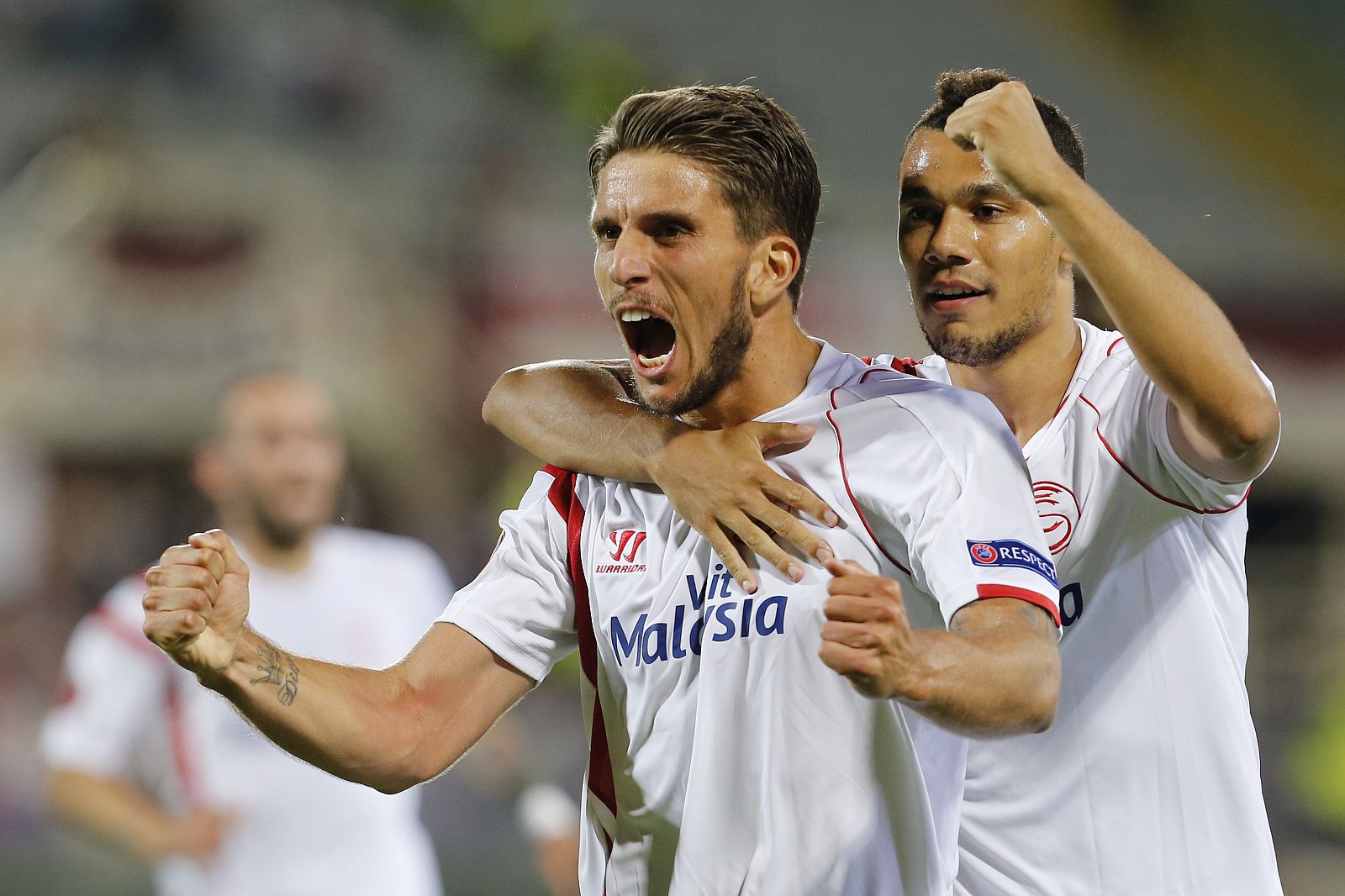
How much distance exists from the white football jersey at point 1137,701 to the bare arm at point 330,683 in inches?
38.0

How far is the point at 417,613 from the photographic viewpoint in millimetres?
5535

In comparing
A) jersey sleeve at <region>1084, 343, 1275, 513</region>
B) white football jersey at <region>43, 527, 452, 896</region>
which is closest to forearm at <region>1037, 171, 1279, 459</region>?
jersey sleeve at <region>1084, 343, 1275, 513</region>

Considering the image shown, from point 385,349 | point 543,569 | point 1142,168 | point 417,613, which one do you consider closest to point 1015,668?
point 543,569

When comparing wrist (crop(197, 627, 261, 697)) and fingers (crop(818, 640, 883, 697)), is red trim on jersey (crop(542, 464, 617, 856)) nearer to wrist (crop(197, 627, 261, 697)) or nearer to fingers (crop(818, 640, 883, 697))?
wrist (crop(197, 627, 261, 697))

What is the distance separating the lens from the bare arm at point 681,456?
2.36m

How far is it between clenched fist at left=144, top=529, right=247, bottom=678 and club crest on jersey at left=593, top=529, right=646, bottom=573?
0.59 meters

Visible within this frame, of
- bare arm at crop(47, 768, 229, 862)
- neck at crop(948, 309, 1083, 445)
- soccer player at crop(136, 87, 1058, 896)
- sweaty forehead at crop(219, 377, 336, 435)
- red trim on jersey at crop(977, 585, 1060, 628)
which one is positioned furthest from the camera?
sweaty forehead at crop(219, 377, 336, 435)

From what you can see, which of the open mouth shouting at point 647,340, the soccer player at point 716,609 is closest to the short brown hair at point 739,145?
the soccer player at point 716,609

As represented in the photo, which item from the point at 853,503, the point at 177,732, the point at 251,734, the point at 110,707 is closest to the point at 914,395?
the point at 853,503

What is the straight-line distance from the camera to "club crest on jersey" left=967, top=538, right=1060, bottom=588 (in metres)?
2.18

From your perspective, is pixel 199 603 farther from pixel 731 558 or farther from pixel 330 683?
pixel 731 558

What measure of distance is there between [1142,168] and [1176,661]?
38.3 ft

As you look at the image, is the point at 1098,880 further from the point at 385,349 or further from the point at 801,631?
the point at 385,349

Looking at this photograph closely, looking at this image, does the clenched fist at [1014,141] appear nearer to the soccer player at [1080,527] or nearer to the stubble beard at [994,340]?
the soccer player at [1080,527]
